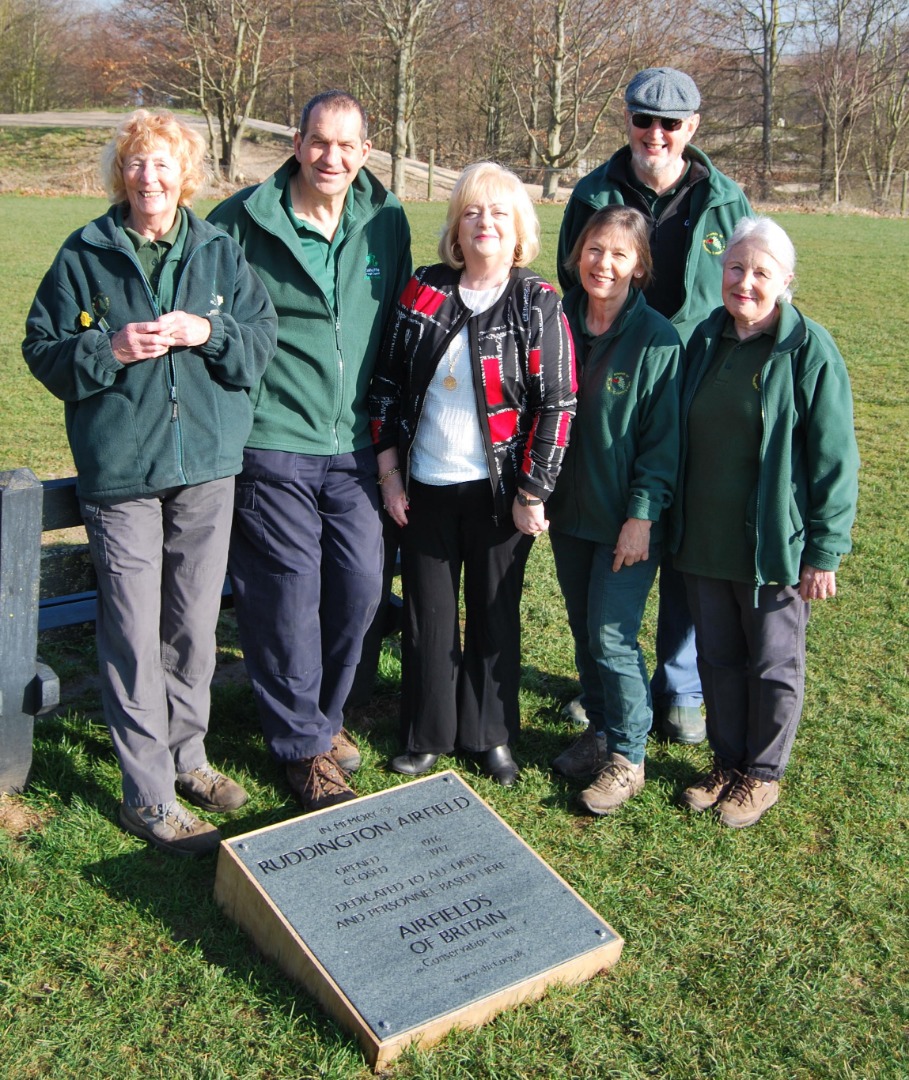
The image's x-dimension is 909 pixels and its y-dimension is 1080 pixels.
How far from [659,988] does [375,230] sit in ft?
8.20

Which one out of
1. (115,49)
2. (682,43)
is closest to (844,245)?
(682,43)

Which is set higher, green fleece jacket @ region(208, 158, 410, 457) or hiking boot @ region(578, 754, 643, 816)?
green fleece jacket @ region(208, 158, 410, 457)

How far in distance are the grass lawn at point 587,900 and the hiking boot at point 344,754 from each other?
0.08m

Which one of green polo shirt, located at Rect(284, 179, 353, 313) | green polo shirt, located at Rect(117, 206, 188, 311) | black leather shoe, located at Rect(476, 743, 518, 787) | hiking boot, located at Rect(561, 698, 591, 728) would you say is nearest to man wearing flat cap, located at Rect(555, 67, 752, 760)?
black leather shoe, located at Rect(476, 743, 518, 787)

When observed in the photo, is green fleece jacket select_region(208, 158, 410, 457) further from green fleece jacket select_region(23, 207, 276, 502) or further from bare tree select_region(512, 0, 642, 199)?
bare tree select_region(512, 0, 642, 199)

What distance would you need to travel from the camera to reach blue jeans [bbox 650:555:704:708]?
4332 mm

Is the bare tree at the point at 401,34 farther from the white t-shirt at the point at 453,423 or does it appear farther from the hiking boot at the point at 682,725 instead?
the white t-shirt at the point at 453,423

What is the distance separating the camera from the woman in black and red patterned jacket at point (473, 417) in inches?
139

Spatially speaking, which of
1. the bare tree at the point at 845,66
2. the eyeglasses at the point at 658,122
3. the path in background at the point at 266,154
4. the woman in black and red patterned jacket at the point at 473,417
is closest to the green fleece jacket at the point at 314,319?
the woman in black and red patterned jacket at the point at 473,417

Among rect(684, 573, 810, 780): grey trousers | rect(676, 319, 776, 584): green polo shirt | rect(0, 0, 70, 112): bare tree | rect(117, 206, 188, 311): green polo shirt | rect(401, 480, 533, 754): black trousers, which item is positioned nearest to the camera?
rect(117, 206, 188, 311): green polo shirt

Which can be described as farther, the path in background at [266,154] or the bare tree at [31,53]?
the bare tree at [31,53]

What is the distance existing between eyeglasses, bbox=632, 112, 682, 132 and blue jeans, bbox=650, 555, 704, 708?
167cm

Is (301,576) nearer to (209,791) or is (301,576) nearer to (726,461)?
(209,791)

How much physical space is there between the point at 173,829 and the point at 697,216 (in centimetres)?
280
